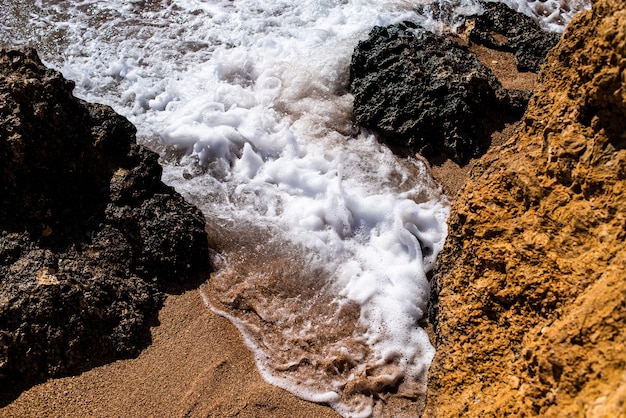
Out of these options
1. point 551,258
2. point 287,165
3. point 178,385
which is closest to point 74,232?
point 178,385

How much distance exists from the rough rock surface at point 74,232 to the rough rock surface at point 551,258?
5.98ft

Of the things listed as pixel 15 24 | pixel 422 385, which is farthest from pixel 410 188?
pixel 15 24

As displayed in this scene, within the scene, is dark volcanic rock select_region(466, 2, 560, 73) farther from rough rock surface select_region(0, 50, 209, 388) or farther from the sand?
the sand

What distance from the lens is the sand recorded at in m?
2.69

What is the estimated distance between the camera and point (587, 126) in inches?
81.4

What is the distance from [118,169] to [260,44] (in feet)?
9.51

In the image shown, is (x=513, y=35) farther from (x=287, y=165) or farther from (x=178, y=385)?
(x=178, y=385)

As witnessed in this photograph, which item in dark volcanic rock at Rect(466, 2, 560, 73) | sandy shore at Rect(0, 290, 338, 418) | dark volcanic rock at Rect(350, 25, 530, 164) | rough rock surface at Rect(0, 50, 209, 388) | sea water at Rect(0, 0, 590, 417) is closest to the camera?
sandy shore at Rect(0, 290, 338, 418)

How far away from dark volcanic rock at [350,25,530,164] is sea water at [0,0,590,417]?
0.21 metres

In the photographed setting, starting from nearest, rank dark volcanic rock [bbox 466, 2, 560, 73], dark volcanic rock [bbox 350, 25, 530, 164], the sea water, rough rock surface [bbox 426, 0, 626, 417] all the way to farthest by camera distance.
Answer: rough rock surface [bbox 426, 0, 626, 417] < the sea water < dark volcanic rock [bbox 350, 25, 530, 164] < dark volcanic rock [bbox 466, 2, 560, 73]

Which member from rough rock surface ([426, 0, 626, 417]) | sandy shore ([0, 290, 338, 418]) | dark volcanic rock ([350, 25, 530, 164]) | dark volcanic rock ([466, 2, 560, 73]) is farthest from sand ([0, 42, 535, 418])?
dark volcanic rock ([466, 2, 560, 73])

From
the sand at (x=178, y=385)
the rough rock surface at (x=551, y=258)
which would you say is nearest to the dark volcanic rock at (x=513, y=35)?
the rough rock surface at (x=551, y=258)

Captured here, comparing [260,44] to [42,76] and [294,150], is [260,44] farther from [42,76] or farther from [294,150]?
[42,76]

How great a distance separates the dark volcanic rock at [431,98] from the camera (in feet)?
14.5
